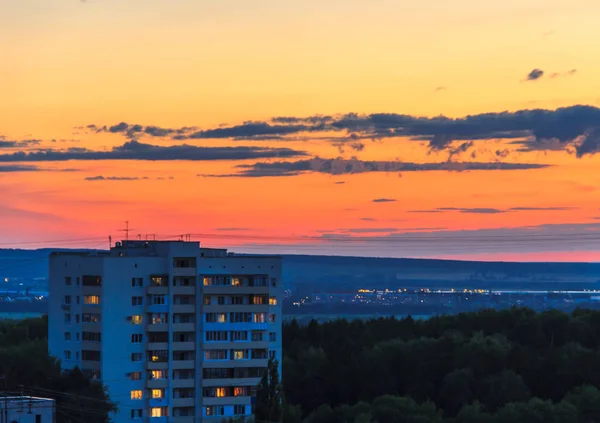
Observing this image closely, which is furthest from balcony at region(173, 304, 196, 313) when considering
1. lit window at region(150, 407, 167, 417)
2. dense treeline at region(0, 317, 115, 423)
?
dense treeline at region(0, 317, 115, 423)

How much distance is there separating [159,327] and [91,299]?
6.72 m

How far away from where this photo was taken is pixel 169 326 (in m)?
141

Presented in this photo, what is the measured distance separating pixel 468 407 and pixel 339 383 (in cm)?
2352

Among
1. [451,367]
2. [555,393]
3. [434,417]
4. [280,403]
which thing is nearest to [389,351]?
[451,367]

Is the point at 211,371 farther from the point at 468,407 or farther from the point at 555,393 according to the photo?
the point at 555,393

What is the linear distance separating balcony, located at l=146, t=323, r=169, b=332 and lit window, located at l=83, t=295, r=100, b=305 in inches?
205

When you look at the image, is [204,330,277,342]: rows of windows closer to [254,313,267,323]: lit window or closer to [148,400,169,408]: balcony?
[254,313,267,323]: lit window

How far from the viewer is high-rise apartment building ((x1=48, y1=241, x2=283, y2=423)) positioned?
453ft

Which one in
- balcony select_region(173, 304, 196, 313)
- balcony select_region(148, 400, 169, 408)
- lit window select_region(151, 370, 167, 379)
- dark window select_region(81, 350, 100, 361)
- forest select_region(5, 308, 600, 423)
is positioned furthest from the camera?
balcony select_region(173, 304, 196, 313)

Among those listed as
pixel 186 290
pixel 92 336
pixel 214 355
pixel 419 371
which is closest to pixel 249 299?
pixel 186 290

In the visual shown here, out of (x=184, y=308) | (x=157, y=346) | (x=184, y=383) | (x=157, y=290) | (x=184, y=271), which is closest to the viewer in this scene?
(x=184, y=383)

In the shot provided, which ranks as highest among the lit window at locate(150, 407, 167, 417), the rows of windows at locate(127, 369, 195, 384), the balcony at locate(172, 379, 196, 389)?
the rows of windows at locate(127, 369, 195, 384)

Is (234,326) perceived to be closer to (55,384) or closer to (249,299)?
(249,299)

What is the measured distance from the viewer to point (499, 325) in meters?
176
